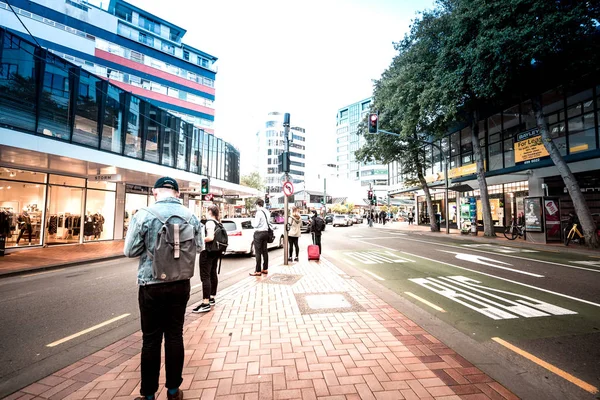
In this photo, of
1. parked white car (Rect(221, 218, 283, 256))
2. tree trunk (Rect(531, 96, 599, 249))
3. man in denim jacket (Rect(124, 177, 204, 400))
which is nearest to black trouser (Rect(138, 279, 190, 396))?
man in denim jacket (Rect(124, 177, 204, 400))

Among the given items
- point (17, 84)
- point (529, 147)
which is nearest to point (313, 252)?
point (17, 84)

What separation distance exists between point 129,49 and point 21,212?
3042 cm

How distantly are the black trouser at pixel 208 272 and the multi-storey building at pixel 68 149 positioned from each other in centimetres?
929

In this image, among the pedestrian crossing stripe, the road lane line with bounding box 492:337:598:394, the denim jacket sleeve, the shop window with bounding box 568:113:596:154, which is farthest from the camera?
the shop window with bounding box 568:113:596:154

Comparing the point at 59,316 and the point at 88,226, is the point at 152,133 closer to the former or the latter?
the point at 88,226

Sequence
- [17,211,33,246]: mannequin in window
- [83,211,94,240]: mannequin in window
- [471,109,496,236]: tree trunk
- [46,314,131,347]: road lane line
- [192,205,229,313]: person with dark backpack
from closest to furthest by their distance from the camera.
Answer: [46,314,131,347]: road lane line
[192,205,229,313]: person with dark backpack
[17,211,33,246]: mannequin in window
[83,211,94,240]: mannequin in window
[471,109,496,236]: tree trunk

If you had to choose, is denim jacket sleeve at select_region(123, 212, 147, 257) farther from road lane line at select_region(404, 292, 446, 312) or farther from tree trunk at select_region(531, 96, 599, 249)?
tree trunk at select_region(531, 96, 599, 249)

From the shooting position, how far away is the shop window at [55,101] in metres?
12.2

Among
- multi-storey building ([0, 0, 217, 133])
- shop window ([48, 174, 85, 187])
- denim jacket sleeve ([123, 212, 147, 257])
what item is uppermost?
multi-storey building ([0, 0, 217, 133])

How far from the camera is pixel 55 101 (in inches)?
497

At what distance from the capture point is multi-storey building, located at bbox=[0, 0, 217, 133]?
97.8 ft

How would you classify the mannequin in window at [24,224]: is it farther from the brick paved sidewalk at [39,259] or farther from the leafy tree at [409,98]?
the leafy tree at [409,98]

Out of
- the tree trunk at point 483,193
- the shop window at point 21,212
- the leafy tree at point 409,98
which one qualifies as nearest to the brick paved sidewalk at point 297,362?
the shop window at point 21,212

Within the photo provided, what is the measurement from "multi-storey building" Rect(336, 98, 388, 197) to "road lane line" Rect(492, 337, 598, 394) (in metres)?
91.6
